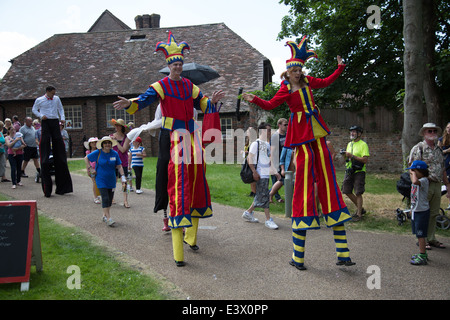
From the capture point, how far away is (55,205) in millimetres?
8453

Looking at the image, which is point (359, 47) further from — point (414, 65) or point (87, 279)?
point (87, 279)

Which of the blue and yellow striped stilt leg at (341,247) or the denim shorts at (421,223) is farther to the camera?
the denim shorts at (421,223)

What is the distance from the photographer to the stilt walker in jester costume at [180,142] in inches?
197

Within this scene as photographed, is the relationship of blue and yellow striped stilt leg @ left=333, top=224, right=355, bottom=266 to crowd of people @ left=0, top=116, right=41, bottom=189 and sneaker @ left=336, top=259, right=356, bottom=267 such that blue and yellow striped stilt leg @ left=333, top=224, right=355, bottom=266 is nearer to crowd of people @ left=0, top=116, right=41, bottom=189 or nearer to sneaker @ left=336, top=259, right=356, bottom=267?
sneaker @ left=336, top=259, right=356, bottom=267

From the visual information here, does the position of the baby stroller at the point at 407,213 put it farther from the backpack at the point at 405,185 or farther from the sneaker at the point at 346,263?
the sneaker at the point at 346,263

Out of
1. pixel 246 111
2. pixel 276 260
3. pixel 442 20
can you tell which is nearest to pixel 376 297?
pixel 276 260

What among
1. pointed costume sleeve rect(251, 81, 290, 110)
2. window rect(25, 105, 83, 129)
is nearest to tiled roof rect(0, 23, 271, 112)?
window rect(25, 105, 83, 129)

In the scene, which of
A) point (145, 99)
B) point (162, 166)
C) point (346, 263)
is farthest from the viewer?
point (162, 166)

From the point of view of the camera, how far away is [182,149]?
5.19 m

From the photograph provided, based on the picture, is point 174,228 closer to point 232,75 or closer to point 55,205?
point 55,205

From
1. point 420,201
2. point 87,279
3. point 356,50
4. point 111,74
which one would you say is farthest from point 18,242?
point 111,74

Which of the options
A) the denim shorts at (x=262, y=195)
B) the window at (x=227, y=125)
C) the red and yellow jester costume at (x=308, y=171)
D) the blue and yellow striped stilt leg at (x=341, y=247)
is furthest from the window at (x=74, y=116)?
the blue and yellow striped stilt leg at (x=341, y=247)

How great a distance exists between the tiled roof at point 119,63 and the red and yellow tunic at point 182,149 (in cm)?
1801

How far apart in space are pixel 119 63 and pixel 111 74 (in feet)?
4.29
